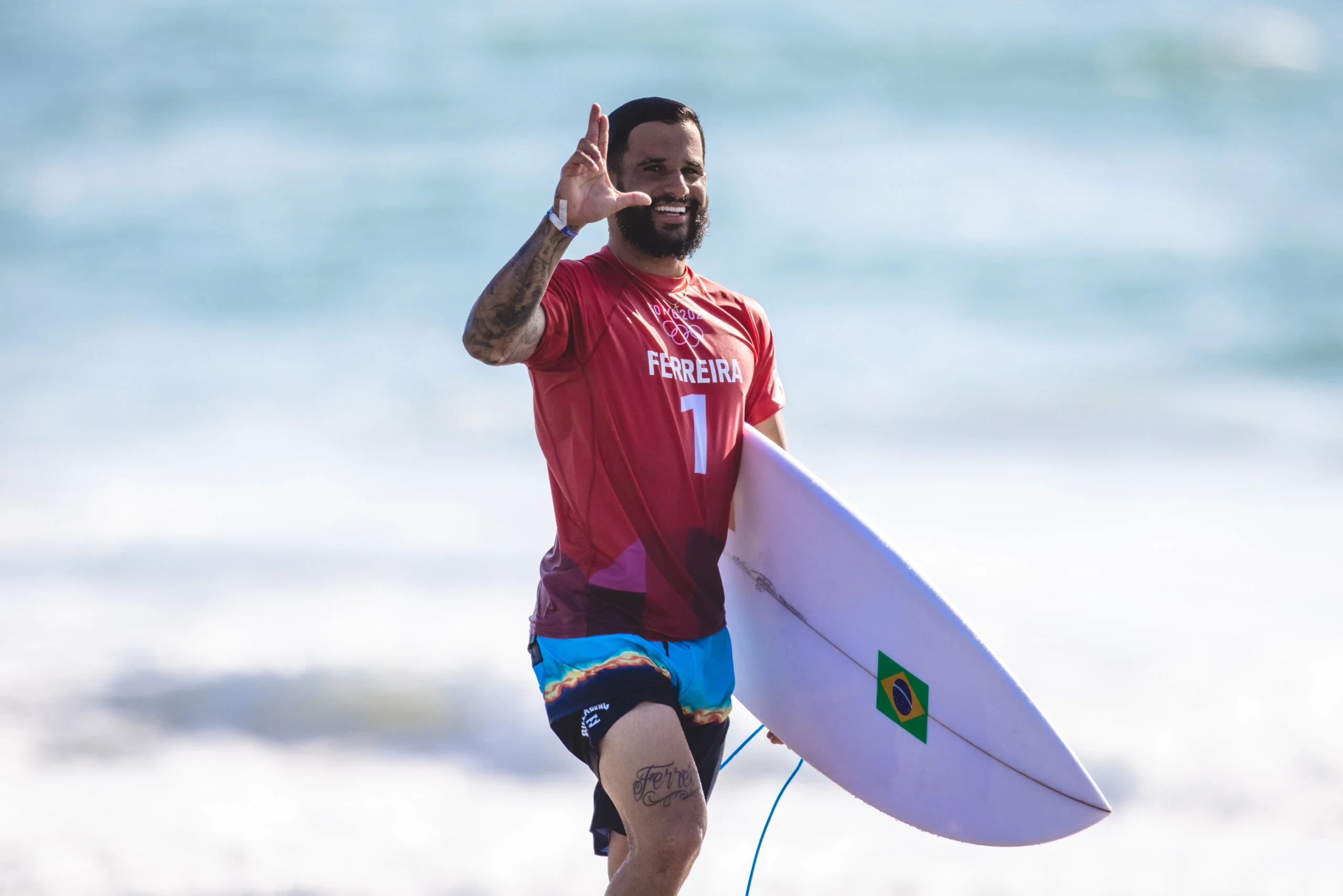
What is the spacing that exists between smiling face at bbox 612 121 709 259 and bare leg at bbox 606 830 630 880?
1.34 meters

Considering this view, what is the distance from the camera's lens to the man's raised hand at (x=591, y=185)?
2.74 metres

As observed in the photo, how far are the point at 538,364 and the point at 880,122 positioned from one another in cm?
1493

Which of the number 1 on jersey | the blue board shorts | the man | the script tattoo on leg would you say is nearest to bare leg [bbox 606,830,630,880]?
the man

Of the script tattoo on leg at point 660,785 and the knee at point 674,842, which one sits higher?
the script tattoo on leg at point 660,785

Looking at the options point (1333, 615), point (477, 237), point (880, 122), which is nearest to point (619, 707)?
point (1333, 615)

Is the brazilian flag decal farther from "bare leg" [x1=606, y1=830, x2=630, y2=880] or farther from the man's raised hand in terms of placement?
the man's raised hand

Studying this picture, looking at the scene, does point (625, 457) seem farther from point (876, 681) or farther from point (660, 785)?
point (876, 681)

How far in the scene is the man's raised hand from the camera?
108 inches

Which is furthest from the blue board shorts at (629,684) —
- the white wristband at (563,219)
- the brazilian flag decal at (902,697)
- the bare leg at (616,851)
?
the white wristband at (563,219)

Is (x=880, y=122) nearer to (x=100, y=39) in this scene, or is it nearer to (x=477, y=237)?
(x=477, y=237)

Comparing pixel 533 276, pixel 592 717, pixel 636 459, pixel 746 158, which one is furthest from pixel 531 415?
pixel 533 276

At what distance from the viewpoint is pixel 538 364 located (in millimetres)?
2922

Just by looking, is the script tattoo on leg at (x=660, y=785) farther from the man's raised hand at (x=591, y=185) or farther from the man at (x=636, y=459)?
the man's raised hand at (x=591, y=185)

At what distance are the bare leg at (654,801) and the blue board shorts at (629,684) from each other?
6 cm
